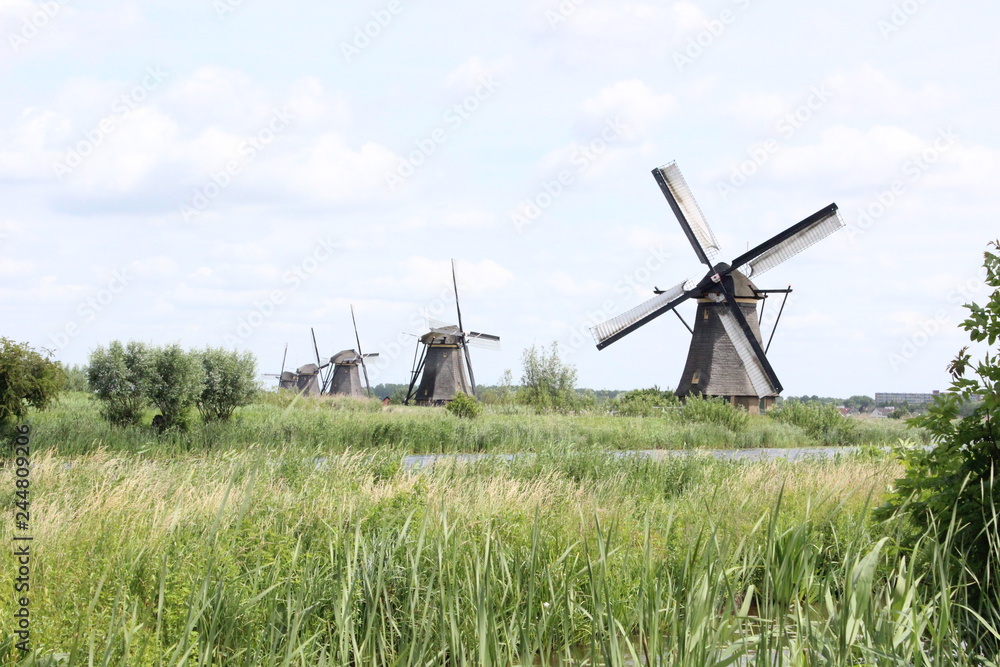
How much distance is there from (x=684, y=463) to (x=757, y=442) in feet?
45.0

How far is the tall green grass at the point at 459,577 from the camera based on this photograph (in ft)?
10.1

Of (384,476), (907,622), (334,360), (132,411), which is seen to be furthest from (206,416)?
(334,360)

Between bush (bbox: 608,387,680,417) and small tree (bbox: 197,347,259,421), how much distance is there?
576 inches

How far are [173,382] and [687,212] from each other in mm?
18442

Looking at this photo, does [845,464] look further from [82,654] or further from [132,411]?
[132,411]

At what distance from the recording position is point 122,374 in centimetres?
2023

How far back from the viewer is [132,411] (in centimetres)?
2083

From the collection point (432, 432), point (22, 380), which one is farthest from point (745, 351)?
point (22, 380)

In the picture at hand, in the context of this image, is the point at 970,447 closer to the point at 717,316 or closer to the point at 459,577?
the point at 459,577

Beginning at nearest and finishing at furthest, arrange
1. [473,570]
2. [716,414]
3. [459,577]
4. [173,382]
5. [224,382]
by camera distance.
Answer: [473,570] < [459,577] < [173,382] < [224,382] < [716,414]

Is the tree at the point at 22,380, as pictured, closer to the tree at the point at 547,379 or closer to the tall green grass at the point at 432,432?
the tall green grass at the point at 432,432

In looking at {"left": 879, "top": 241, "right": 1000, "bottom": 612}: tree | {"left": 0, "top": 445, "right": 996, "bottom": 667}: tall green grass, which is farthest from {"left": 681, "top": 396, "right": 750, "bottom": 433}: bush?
{"left": 879, "top": 241, "right": 1000, "bottom": 612}: tree

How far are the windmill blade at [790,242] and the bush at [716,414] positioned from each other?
→ 5.44m

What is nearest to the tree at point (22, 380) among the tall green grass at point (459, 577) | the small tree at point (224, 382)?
the small tree at point (224, 382)
